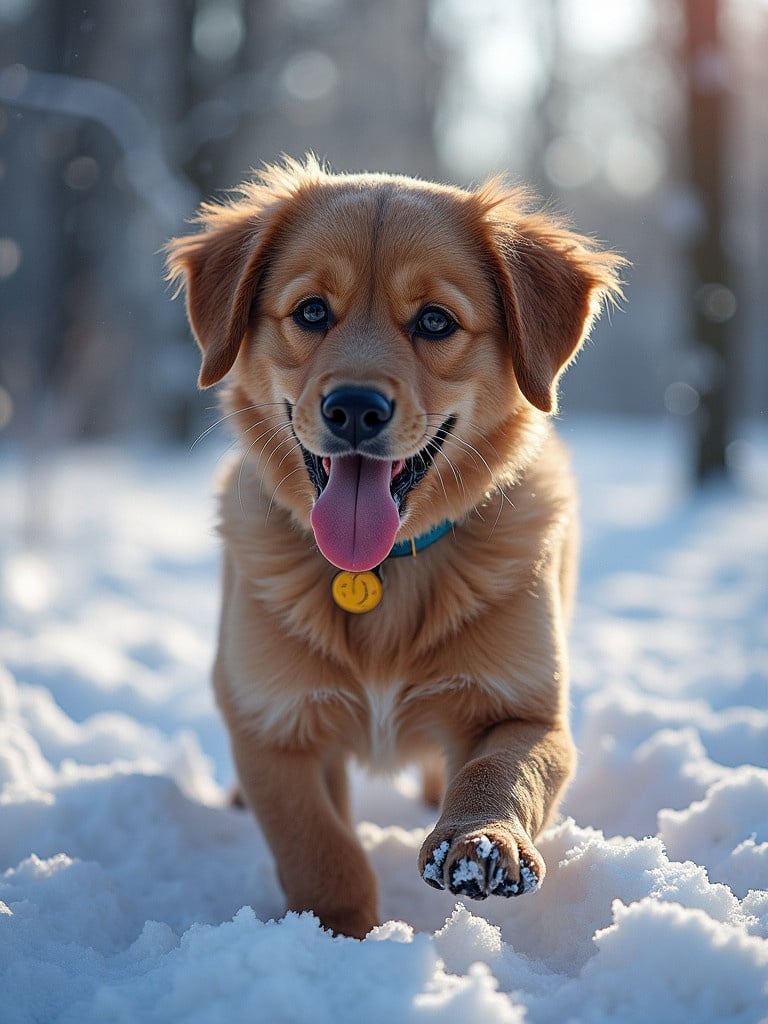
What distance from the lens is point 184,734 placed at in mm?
3918

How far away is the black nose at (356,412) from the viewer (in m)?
2.44

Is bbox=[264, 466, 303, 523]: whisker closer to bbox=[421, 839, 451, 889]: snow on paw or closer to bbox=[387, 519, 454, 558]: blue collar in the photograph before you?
bbox=[387, 519, 454, 558]: blue collar

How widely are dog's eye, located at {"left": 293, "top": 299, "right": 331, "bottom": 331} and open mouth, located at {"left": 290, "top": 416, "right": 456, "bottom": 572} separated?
1.34 ft

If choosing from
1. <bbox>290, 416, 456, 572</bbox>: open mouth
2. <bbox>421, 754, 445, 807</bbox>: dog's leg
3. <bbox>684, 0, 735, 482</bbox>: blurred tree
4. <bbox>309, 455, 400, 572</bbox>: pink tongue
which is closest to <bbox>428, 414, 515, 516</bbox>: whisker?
<bbox>290, 416, 456, 572</bbox>: open mouth

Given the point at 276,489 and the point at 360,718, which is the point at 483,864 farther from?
the point at 276,489

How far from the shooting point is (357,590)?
2.77 m

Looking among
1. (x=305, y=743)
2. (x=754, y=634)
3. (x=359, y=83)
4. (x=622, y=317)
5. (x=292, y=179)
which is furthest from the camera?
(x=622, y=317)

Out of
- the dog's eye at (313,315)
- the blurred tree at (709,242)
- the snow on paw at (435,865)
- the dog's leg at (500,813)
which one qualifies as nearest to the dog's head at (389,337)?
the dog's eye at (313,315)

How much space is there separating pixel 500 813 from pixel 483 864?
22cm

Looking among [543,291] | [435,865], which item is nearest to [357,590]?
[435,865]

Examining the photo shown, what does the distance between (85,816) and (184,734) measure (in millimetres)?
1057

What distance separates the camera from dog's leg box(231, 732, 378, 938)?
2.47 m

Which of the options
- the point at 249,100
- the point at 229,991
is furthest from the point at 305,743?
the point at 249,100

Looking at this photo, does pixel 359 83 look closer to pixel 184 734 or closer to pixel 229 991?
pixel 184 734
